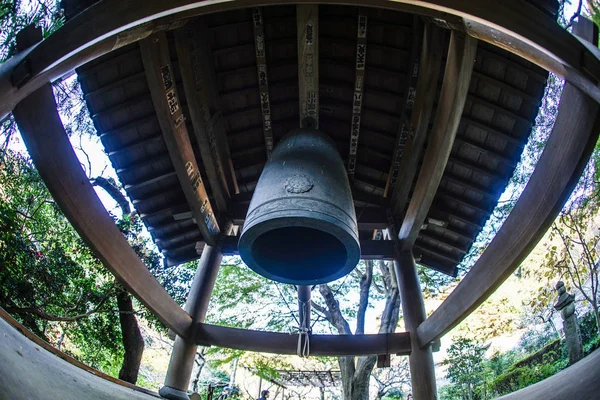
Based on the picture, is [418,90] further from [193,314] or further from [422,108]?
[193,314]

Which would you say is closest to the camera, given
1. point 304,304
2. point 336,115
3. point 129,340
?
point 304,304

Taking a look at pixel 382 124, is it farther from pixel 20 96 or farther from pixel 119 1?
pixel 20 96

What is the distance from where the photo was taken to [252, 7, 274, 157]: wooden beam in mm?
4426

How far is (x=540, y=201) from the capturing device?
3039 mm

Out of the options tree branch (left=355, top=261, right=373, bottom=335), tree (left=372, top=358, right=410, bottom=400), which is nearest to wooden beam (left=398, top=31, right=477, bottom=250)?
tree branch (left=355, top=261, right=373, bottom=335)

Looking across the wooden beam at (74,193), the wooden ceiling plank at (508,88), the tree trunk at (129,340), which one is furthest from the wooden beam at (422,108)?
the tree trunk at (129,340)

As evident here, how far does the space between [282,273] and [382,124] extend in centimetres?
284

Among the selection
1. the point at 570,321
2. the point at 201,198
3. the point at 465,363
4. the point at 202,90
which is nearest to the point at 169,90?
the point at 202,90

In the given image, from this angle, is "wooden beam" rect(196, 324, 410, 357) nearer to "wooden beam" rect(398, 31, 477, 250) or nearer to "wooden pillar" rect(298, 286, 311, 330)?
"wooden pillar" rect(298, 286, 311, 330)

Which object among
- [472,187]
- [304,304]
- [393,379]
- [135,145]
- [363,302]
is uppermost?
[393,379]

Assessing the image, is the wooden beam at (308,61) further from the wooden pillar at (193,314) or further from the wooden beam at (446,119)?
the wooden pillar at (193,314)

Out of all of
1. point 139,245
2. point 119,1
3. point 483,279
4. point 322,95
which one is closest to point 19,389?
point 119,1

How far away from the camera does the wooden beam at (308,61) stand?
4.18m

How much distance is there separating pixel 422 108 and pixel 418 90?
21 cm
